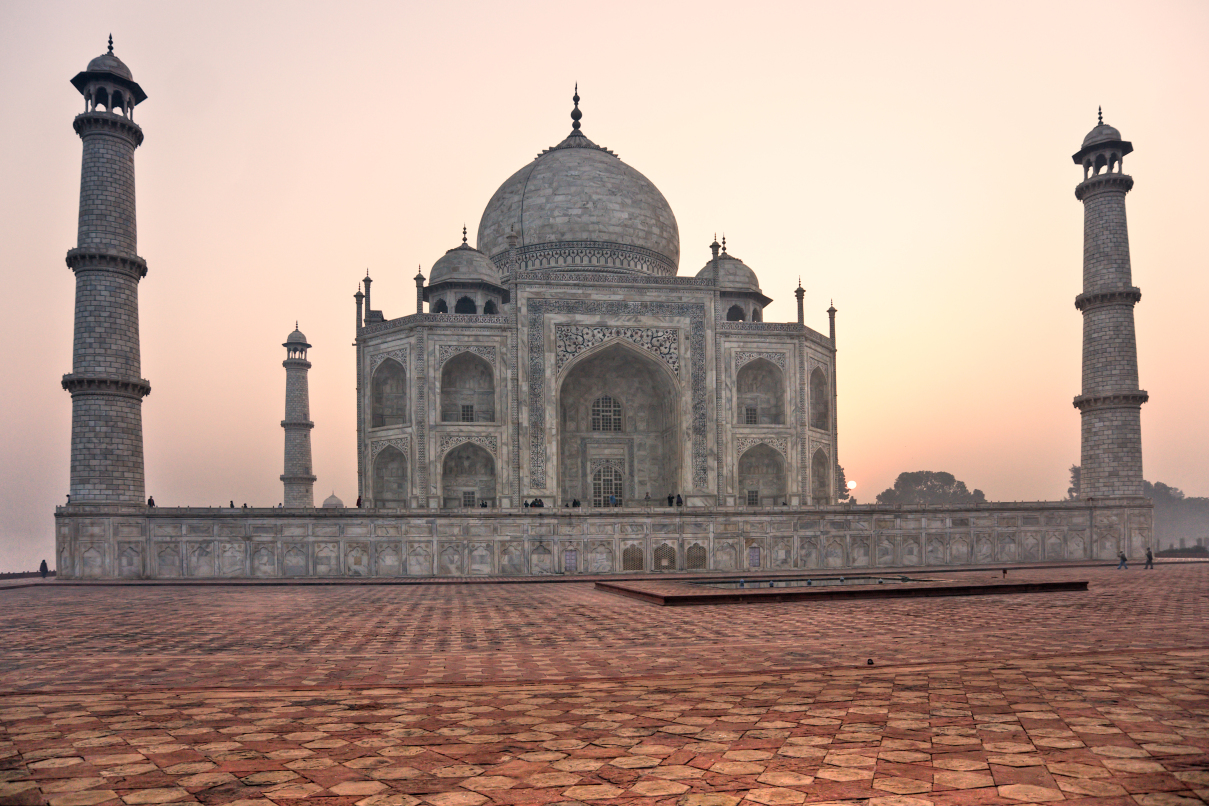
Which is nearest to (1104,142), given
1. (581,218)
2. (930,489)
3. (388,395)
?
(581,218)

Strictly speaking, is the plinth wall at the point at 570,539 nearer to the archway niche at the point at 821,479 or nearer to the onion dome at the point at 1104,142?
the archway niche at the point at 821,479

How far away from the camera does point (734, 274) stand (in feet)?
105

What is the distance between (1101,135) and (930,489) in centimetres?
5755

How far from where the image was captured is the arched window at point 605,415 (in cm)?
3005

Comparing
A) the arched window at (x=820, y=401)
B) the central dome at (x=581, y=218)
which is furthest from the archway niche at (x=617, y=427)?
the arched window at (x=820, y=401)

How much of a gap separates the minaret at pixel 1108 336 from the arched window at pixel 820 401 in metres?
8.07

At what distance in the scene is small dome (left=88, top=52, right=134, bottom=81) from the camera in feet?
67.1

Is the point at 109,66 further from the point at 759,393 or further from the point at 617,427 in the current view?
the point at 759,393

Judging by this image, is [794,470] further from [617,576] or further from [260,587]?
[260,587]

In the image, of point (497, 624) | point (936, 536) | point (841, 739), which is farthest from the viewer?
point (936, 536)

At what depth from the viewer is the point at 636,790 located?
3.27 m

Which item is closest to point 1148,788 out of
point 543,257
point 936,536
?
point 936,536

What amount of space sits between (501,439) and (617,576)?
8.13 m

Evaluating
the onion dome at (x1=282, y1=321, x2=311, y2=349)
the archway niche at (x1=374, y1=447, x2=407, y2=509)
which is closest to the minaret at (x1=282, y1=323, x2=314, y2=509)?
the onion dome at (x1=282, y1=321, x2=311, y2=349)
